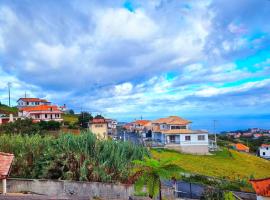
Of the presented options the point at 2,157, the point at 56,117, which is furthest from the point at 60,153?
the point at 56,117

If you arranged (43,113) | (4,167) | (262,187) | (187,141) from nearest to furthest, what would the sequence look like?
1. (4,167)
2. (262,187)
3. (187,141)
4. (43,113)

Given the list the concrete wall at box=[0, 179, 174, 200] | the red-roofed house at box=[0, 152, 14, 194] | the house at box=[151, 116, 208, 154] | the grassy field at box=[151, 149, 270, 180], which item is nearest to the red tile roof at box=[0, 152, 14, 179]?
the red-roofed house at box=[0, 152, 14, 194]

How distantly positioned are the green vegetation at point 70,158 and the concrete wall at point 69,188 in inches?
80.1

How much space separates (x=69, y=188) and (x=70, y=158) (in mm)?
3737

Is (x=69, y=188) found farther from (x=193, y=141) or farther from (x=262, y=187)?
(x=193, y=141)

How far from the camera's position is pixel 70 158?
22.8 metres

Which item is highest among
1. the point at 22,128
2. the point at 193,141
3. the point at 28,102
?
the point at 28,102

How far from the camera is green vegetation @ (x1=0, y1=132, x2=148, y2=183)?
2225 cm

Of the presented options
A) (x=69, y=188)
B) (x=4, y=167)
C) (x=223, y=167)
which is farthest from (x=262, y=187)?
(x=223, y=167)

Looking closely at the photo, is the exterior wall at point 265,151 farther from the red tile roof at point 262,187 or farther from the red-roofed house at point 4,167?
the red-roofed house at point 4,167

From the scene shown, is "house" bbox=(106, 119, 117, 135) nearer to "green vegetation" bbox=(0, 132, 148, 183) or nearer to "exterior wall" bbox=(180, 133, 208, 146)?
"exterior wall" bbox=(180, 133, 208, 146)

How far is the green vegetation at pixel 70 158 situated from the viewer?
73.0ft

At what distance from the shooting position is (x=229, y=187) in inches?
971

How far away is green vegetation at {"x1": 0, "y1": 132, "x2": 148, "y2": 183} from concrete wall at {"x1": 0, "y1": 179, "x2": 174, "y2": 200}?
204cm
